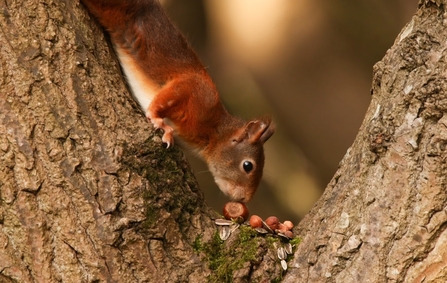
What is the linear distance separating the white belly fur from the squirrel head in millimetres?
624

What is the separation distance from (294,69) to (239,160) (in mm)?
1979

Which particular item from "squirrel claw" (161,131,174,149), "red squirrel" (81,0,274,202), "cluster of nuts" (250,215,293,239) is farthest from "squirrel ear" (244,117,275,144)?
"cluster of nuts" (250,215,293,239)

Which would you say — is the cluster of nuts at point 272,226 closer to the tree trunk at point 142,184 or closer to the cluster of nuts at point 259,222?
the cluster of nuts at point 259,222

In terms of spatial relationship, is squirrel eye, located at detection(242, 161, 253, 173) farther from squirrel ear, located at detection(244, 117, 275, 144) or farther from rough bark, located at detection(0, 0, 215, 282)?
rough bark, located at detection(0, 0, 215, 282)

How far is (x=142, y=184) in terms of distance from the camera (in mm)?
2650

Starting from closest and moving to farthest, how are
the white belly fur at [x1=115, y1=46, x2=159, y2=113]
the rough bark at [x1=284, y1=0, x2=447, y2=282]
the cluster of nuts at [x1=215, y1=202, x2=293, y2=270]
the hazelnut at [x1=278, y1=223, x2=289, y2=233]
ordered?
the rough bark at [x1=284, y1=0, x2=447, y2=282] → the cluster of nuts at [x1=215, y1=202, x2=293, y2=270] → the hazelnut at [x1=278, y1=223, x2=289, y2=233] → the white belly fur at [x1=115, y1=46, x2=159, y2=113]

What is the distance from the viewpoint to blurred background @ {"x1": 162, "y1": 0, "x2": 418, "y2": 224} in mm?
5684

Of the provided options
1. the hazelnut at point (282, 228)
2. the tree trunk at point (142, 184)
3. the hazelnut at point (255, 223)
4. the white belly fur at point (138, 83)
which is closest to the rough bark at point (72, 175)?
the tree trunk at point (142, 184)

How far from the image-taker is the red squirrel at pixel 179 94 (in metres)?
3.53

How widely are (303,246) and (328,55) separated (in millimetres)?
3317

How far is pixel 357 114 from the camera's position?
234 inches

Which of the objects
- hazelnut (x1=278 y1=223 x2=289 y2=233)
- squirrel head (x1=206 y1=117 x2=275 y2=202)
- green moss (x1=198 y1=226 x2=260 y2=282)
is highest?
hazelnut (x1=278 y1=223 x2=289 y2=233)

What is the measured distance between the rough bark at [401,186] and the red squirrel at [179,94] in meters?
0.98

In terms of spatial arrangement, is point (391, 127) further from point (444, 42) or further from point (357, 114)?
point (357, 114)
